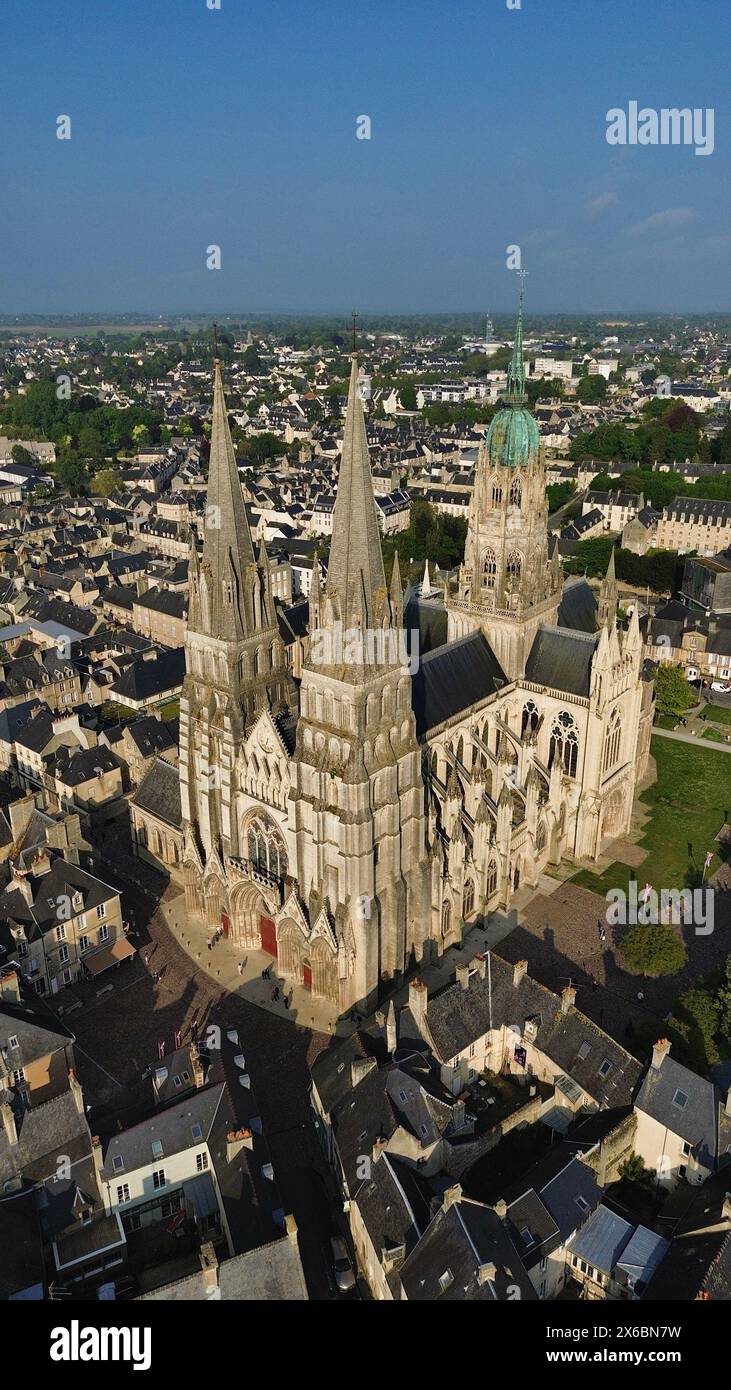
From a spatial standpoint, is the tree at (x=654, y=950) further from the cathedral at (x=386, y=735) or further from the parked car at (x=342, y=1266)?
the parked car at (x=342, y=1266)

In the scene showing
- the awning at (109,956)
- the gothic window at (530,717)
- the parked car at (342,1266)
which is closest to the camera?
Result: the parked car at (342,1266)

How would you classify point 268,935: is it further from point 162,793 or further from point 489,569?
point 489,569

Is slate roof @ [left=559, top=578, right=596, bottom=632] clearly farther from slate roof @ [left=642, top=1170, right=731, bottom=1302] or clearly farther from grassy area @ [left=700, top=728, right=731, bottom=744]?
slate roof @ [left=642, top=1170, right=731, bottom=1302]

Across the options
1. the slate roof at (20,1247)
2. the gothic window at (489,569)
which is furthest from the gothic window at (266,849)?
the gothic window at (489,569)

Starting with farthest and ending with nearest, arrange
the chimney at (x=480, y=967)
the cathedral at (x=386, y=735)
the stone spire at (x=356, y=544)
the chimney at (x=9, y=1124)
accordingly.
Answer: the cathedral at (x=386, y=735) → the chimney at (x=480, y=967) → the stone spire at (x=356, y=544) → the chimney at (x=9, y=1124)

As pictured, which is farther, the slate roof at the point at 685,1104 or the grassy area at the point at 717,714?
the grassy area at the point at 717,714

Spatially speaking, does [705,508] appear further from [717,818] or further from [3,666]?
[3,666]
